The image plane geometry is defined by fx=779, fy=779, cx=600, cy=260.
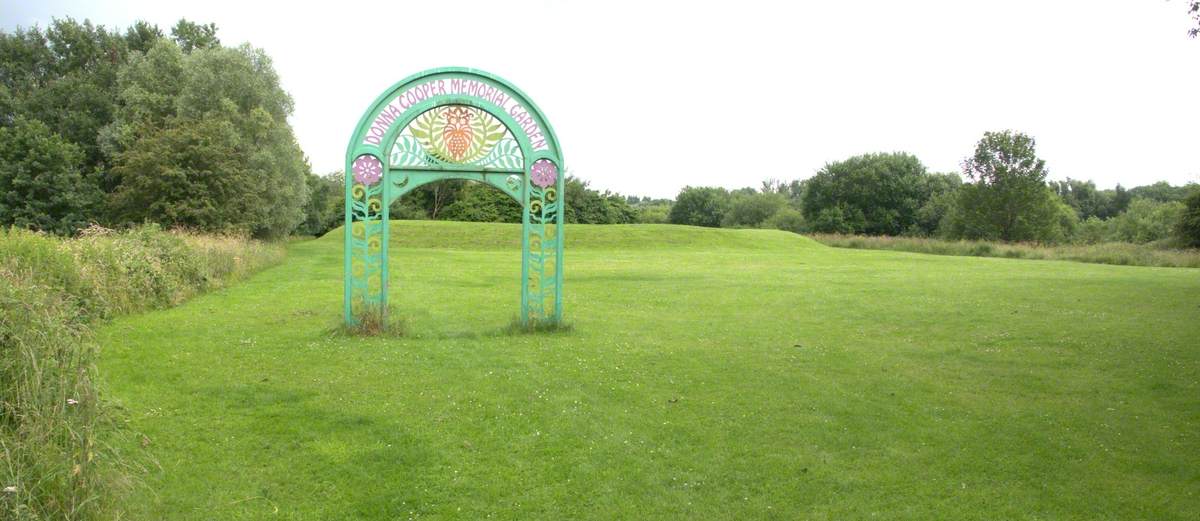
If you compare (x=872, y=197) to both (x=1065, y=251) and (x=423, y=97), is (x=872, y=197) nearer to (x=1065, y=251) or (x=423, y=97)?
(x=1065, y=251)

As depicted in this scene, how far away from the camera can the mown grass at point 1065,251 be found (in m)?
32.6

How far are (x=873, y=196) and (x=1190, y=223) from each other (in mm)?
39315

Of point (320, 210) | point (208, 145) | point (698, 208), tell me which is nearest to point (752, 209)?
point (698, 208)

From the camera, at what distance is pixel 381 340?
36.7ft

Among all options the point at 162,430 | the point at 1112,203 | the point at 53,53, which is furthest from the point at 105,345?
the point at 1112,203

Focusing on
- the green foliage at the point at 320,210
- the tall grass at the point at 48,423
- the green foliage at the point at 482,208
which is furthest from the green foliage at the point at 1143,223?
the tall grass at the point at 48,423

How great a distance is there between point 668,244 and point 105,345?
114ft

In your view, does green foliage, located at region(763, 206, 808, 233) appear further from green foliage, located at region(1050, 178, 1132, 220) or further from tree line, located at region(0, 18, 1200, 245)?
green foliage, located at region(1050, 178, 1132, 220)

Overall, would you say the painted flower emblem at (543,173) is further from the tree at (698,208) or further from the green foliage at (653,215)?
the tree at (698,208)

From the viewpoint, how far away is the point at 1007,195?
51781 millimetres

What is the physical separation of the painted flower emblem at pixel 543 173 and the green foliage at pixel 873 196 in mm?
69025

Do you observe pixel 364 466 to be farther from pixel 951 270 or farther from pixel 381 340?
pixel 951 270

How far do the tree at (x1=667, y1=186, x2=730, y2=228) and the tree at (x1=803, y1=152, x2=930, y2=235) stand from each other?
21505 millimetres

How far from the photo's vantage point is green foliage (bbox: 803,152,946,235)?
7812 centimetres
